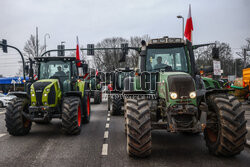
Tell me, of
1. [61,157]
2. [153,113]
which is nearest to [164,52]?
[153,113]

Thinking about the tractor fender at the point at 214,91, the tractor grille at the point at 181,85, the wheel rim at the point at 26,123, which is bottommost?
the wheel rim at the point at 26,123

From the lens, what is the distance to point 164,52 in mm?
7422

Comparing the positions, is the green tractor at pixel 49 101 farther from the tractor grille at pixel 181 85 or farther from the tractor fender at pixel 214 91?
the tractor fender at pixel 214 91

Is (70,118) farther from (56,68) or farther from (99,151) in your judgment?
(56,68)

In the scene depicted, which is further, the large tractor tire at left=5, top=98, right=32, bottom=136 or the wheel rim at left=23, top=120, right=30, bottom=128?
the wheel rim at left=23, top=120, right=30, bottom=128

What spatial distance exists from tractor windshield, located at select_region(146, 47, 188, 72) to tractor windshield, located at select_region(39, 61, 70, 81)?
4312 millimetres

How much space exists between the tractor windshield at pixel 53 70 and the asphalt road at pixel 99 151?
7.77 ft

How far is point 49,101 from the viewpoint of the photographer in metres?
9.20

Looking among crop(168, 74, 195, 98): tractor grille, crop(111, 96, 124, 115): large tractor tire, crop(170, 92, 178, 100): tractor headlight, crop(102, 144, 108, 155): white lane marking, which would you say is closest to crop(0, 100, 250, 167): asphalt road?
crop(102, 144, 108, 155): white lane marking

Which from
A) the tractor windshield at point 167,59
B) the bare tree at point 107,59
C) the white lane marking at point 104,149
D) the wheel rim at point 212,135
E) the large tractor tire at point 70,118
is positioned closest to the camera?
the wheel rim at point 212,135

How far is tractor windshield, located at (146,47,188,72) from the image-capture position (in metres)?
7.28

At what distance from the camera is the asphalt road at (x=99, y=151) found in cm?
572

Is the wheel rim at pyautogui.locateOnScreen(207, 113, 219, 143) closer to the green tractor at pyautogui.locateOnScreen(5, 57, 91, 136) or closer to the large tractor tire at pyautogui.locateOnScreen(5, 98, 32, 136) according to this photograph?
the green tractor at pyautogui.locateOnScreen(5, 57, 91, 136)

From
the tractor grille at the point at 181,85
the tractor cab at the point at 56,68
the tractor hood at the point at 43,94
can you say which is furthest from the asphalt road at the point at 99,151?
the tractor cab at the point at 56,68
